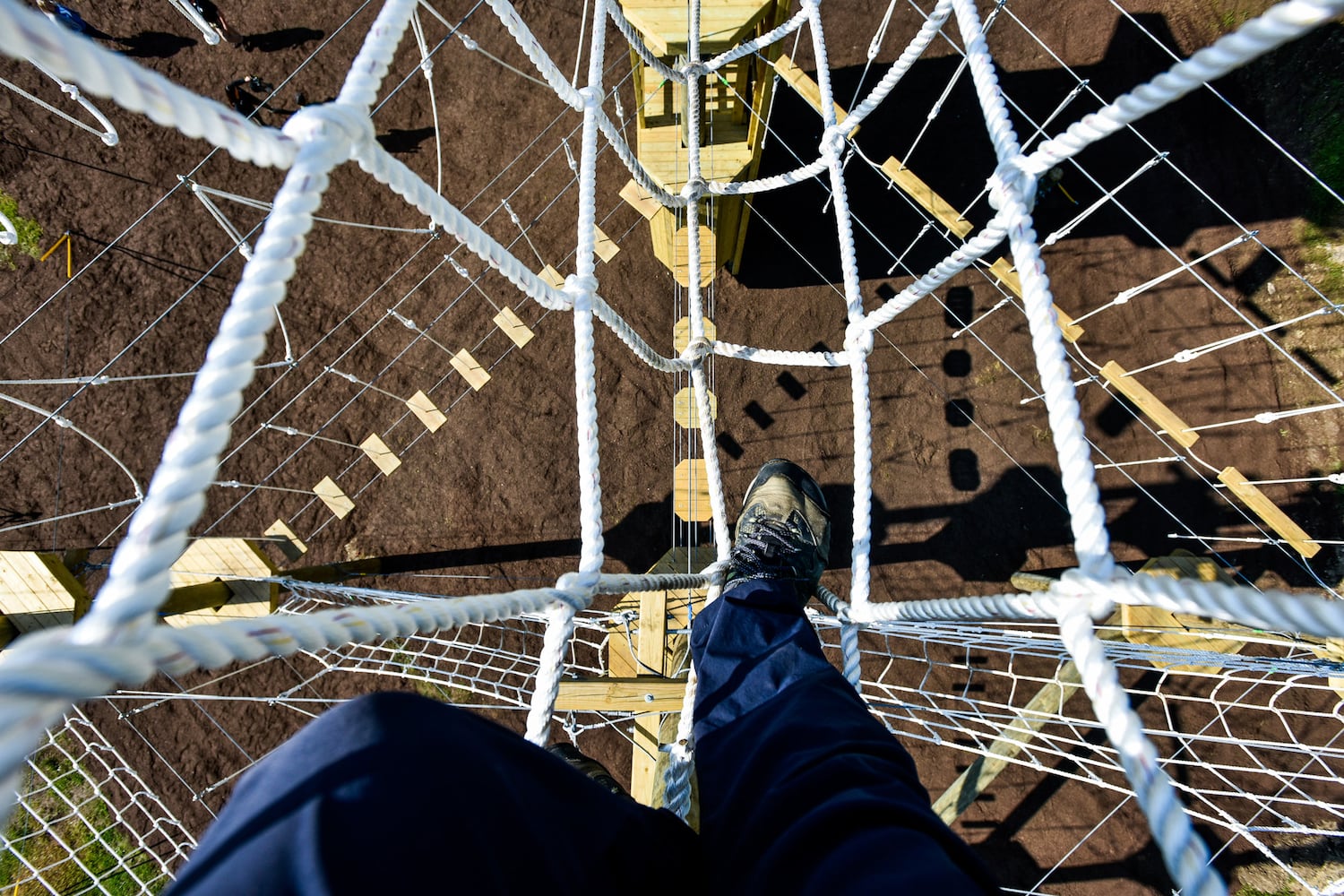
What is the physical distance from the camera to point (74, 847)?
5.50 ft

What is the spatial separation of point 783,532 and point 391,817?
0.87 m

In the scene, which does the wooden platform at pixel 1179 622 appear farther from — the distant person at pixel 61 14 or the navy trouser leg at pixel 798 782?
the distant person at pixel 61 14

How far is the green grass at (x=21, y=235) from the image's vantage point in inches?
74.1

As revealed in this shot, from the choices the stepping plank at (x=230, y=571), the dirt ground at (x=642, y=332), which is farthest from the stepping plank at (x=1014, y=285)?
the stepping plank at (x=230, y=571)

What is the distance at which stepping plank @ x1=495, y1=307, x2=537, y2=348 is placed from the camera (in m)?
1.80

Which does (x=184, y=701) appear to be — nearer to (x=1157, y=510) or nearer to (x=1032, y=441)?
(x=1032, y=441)

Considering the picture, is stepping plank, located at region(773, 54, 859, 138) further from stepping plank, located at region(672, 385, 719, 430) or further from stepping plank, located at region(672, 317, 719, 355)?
stepping plank, located at region(672, 385, 719, 430)

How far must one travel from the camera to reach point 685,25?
1.22 metres

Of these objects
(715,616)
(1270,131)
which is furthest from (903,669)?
(1270,131)

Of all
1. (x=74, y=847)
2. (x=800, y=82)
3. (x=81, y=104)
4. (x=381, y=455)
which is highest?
(x=81, y=104)

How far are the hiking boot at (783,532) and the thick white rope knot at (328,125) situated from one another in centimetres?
76

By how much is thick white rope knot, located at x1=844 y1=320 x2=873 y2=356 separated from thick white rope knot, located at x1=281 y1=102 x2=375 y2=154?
0.71 m

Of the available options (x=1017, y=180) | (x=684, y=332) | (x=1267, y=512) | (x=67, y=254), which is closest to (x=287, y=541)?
(x=67, y=254)

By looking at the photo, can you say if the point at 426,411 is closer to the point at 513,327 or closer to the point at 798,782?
the point at 513,327
